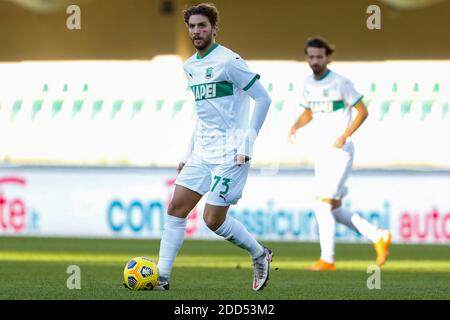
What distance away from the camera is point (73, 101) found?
19.4 m

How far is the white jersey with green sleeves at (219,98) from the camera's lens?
854 centimetres

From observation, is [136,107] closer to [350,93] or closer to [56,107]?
[56,107]

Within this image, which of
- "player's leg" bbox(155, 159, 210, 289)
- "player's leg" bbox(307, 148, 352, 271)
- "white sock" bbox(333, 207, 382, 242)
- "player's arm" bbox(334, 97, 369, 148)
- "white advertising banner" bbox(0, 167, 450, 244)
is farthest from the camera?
"white advertising banner" bbox(0, 167, 450, 244)

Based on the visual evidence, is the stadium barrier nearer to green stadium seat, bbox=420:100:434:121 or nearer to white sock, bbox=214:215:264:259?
green stadium seat, bbox=420:100:434:121

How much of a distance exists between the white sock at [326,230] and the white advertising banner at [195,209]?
191 inches

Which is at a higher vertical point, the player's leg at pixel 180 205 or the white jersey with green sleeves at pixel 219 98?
the white jersey with green sleeves at pixel 219 98

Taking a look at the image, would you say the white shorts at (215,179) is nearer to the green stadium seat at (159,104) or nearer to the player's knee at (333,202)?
the player's knee at (333,202)

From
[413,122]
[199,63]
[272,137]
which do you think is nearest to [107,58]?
[272,137]

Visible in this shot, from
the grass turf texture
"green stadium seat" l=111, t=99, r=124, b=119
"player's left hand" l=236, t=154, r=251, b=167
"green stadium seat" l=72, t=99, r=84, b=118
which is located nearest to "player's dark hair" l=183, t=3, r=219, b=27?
"player's left hand" l=236, t=154, r=251, b=167

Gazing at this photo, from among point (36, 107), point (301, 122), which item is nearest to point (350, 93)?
point (301, 122)

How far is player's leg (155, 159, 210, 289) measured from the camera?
862 cm

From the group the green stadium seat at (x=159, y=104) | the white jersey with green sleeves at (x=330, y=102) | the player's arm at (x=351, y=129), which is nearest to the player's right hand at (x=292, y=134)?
the white jersey with green sleeves at (x=330, y=102)

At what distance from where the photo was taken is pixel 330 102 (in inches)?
457

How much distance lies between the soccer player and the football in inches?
2.5
